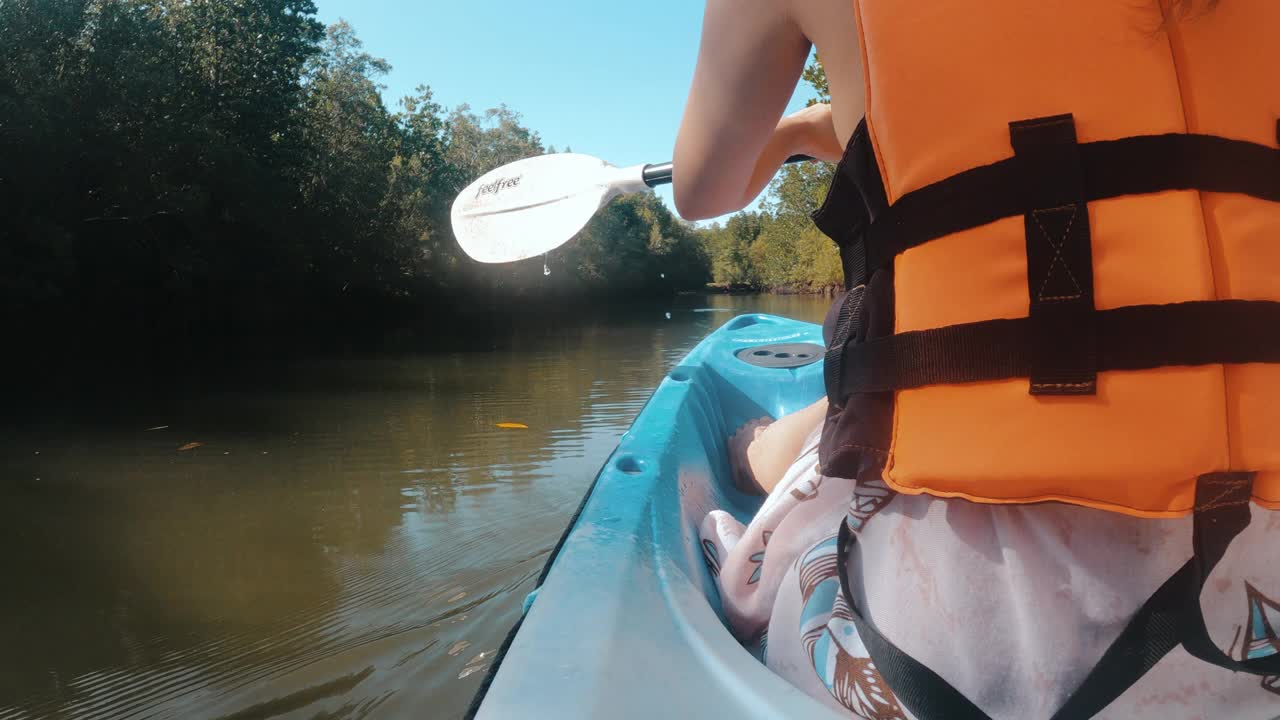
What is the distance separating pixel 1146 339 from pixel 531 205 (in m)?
1.94

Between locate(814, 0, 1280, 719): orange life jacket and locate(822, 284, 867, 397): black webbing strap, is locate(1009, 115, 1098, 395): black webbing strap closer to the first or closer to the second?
locate(814, 0, 1280, 719): orange life jacket

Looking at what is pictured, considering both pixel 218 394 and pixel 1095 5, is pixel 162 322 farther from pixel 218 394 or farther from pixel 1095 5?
pixel 1095 5

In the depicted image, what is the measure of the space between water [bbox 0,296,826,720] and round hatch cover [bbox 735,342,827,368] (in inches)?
46.9

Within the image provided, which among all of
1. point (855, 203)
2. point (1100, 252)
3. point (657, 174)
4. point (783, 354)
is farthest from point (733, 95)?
point (783, 354)

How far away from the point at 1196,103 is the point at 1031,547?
1.27ft

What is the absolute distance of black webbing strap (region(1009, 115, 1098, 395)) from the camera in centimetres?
60

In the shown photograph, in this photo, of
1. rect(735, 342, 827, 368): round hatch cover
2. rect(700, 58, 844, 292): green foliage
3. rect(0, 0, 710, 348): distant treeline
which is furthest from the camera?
rect(700, 58, 844, 292): green foliage

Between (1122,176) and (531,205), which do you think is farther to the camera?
(531,205)

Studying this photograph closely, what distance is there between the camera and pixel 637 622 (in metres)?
0.93

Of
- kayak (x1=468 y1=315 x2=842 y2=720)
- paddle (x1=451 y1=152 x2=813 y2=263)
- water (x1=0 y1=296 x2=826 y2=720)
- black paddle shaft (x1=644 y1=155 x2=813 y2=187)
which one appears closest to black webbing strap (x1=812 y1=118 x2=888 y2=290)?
kayak (x1=468 y1=315 x2=842 y2=720)

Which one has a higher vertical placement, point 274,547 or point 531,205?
point 531,205

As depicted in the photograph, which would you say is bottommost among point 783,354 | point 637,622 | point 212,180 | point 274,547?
point 274,547

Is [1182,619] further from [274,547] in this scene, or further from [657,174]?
[274,547]

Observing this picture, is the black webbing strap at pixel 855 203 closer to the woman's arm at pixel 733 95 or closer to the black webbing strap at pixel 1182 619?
the woman's arm at pixel 733 95
